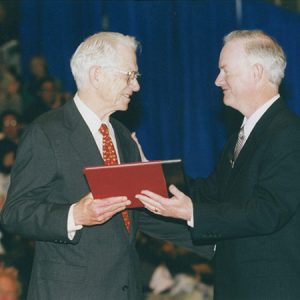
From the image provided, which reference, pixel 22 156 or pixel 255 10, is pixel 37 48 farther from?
A: pixel 22 156

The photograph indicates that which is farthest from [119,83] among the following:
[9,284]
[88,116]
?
[9,284]

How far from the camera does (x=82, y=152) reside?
3.05 metres

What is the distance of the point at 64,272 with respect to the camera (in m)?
2.95

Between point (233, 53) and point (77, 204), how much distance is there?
1.11 metres

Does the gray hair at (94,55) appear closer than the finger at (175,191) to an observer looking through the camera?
No

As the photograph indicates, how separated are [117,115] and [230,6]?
145 cm

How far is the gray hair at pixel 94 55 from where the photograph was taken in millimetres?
3230

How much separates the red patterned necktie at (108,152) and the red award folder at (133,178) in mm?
258

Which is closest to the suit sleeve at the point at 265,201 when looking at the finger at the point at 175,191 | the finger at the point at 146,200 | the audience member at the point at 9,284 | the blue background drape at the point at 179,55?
the finger at the point at 175,191

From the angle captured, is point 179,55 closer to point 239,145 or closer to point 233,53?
point 233,53

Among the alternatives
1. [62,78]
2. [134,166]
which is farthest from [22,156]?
[62,78]

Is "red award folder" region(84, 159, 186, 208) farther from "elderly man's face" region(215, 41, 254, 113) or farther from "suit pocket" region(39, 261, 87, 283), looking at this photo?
"elderly man's face" region(215, 41, 254, 113)

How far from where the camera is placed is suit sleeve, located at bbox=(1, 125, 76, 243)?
288cm

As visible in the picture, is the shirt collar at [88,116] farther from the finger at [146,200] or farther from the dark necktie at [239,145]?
the dark necktie at [239,145]
